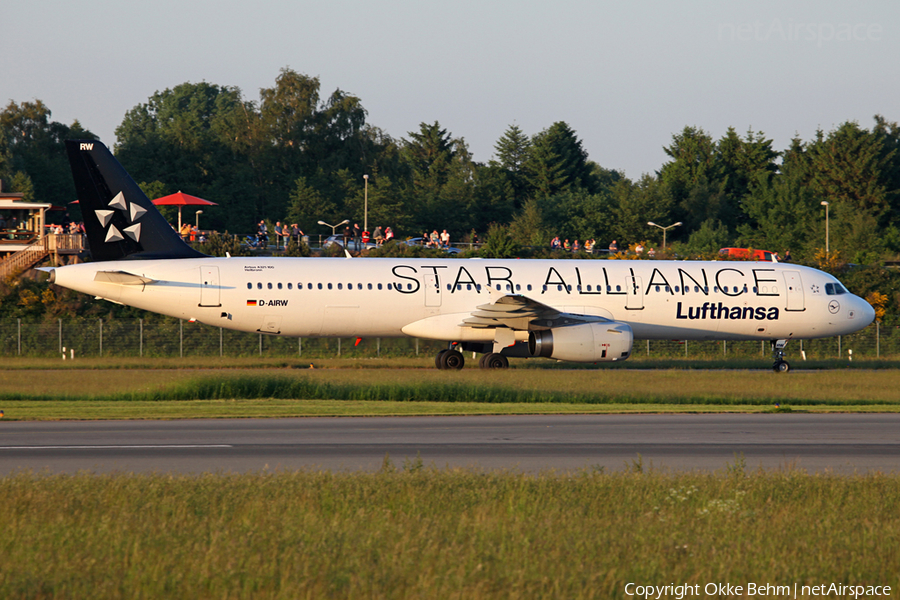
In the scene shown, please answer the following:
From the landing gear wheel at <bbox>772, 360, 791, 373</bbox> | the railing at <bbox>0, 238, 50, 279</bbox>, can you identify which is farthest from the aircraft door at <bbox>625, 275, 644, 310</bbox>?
the railing at <bbox>0, 238, 50, 279</bbox>

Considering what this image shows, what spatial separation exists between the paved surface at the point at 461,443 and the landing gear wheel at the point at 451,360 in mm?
12597

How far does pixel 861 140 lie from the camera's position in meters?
85.4

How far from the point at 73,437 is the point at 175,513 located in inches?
307

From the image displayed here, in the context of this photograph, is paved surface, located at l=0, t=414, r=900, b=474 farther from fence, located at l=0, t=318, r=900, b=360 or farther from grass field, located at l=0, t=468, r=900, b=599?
fence, located at l=0, t=318, r=900, b=360

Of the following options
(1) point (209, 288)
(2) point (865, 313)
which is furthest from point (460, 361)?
(2) point (865, 313)

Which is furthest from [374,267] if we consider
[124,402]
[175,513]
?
[175,513]

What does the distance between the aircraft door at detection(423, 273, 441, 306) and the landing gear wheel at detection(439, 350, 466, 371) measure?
2.18 metres

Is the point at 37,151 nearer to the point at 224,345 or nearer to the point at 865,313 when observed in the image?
the point at 224,345

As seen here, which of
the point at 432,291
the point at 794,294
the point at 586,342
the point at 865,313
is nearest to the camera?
the point at 586,342

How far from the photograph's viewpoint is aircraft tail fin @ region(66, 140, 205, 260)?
29.1 metres

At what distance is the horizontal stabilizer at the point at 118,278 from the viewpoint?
95.1 ft

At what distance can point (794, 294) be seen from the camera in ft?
110

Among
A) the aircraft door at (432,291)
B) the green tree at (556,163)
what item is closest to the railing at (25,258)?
the aircraft door at (432,291)

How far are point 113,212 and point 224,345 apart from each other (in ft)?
39.3
